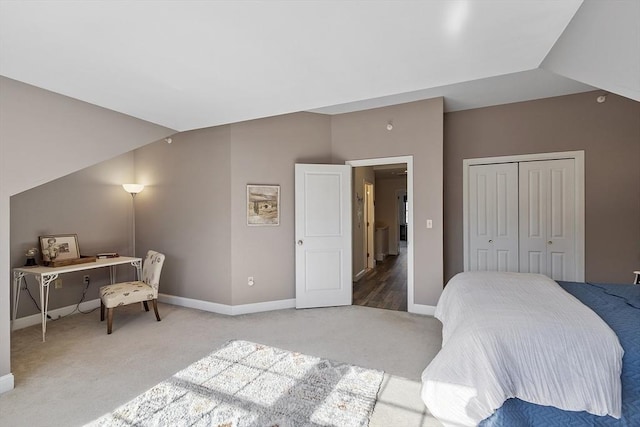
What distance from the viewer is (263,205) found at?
164 inches

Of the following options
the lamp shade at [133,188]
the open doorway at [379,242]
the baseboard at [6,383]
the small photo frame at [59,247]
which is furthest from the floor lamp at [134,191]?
the open doorway at [379,242]

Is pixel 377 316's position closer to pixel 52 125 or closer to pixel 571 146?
pixel 571 146

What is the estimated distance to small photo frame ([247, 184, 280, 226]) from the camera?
13.5ft

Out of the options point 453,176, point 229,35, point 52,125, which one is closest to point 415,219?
point 453,176

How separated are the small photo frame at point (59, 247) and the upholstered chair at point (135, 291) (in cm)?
60

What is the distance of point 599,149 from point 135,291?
574 centimetres

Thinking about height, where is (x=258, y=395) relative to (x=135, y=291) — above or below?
below

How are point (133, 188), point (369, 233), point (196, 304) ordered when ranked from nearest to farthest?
point (196, 304) → point (133, 188) → point (369, 233)

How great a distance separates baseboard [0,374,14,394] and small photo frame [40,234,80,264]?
1524 millimetres

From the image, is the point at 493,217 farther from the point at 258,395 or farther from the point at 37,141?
the point at 37,141

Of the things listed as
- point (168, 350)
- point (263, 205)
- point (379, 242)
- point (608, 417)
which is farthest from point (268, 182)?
point (379, 242)

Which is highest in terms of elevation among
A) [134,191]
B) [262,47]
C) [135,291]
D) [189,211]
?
[262,47]

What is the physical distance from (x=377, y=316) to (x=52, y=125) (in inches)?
150

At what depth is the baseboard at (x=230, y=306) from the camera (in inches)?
159
